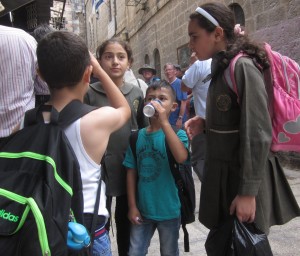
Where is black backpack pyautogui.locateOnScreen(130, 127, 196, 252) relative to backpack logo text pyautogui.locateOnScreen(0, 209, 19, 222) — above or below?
below

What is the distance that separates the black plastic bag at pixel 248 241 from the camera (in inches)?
64.2

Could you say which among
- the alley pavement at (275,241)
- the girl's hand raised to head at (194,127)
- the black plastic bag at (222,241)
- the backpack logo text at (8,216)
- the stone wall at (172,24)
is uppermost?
the stone wall at (172,24)

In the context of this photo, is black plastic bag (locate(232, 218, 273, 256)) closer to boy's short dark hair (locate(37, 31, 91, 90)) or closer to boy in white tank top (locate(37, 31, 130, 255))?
boy in white tank top (locate(37, 31, 130, 255))

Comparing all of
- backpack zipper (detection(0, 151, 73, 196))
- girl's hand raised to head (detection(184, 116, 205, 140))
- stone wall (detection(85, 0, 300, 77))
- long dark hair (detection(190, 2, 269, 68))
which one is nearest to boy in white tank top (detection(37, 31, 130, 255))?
backpack zipper (detection(0, 151, 73, 196))

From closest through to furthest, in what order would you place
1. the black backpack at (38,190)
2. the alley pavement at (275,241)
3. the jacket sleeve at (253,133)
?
the black backpack at (38,190), the jacket sleeve at (253,133), the alley pavement at (275,241)

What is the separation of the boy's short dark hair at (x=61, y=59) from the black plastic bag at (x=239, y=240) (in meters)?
0.96

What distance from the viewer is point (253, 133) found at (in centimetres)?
163

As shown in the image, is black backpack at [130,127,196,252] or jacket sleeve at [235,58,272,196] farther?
black backpack at [130,127,196,252]

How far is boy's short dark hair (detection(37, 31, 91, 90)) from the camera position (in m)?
1.38

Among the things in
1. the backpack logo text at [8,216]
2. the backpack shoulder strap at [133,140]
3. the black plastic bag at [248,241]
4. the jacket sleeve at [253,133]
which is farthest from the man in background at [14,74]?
the black plastic bag at [248,241]

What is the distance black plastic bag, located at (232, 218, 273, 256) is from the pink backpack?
1.29 ft

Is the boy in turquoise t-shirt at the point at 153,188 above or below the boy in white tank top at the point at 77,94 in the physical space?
below

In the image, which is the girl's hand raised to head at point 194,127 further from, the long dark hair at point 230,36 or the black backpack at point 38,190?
the black backpack at point 38,190

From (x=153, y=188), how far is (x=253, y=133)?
0.77 metres
